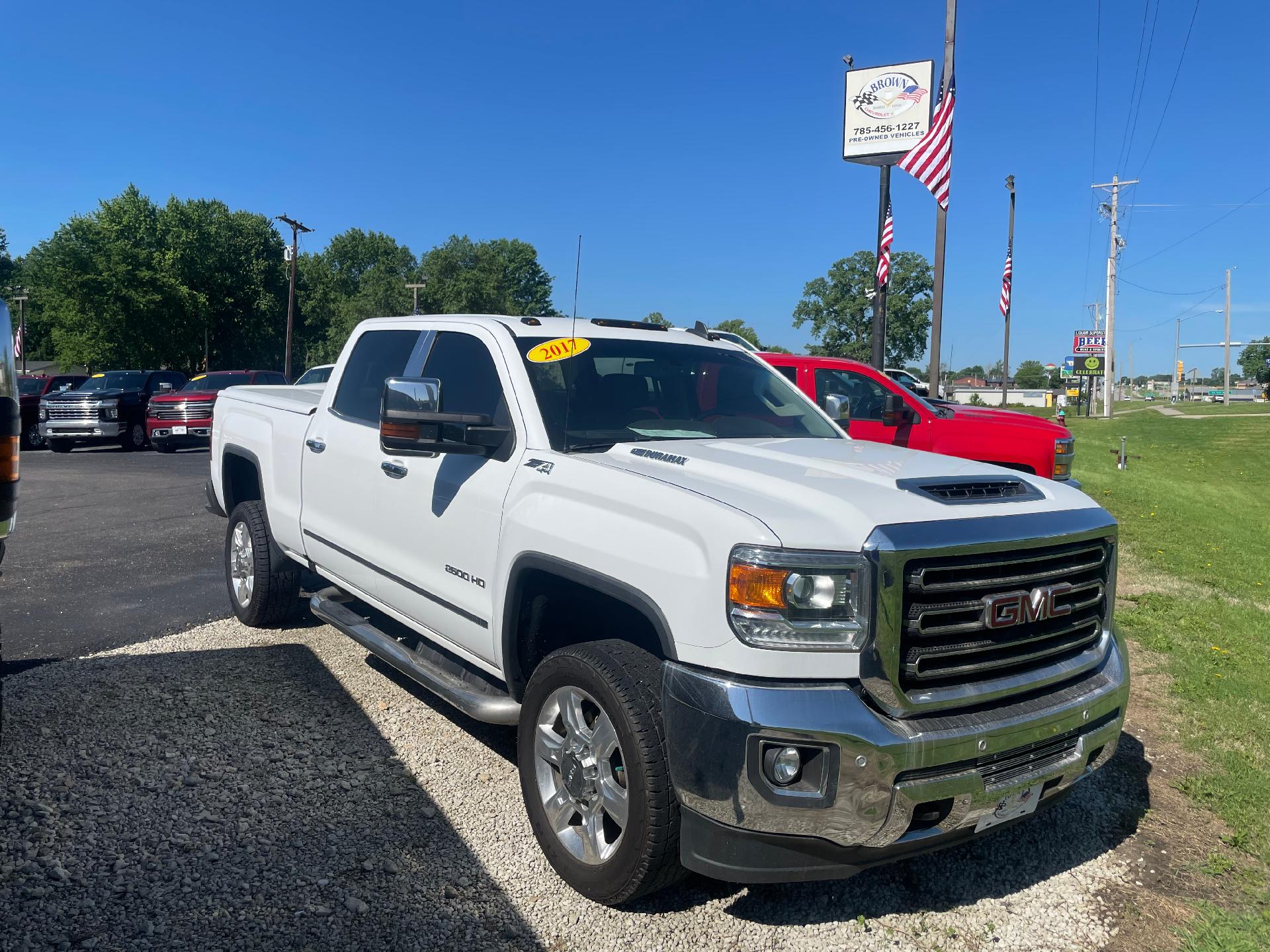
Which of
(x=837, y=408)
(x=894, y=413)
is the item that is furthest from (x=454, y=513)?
(x=894, y=413)

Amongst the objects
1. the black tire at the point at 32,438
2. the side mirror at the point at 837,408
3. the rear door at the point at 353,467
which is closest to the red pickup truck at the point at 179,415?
the black tire at the point at 32,438

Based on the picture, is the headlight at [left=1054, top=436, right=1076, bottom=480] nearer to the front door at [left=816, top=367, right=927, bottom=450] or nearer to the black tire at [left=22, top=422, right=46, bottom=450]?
the front door at [left=816, top=367, right=927, bottom=450]

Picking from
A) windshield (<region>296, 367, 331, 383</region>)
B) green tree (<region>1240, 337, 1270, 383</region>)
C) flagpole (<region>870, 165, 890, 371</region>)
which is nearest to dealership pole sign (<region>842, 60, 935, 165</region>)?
flagpole (<region>870, 165, 890, 371</region>)

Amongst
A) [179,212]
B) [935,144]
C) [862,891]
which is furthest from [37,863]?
[179,212]

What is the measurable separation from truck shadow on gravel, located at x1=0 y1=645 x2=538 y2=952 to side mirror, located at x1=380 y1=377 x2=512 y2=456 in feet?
4.74

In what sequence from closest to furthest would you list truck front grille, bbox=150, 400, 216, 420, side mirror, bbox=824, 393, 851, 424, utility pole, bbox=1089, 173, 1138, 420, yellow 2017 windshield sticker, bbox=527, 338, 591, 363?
1. yellow 2017 windshield sticker, bbox=527, 338, 591, 363
2. side mirror, bbox=824, 393, 851, 424
3. truck front grille, bbox=150, 400, 216, 420
4. utility pole, bbox=1089, 173, 1138, 420

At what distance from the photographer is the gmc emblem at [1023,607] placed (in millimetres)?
2787

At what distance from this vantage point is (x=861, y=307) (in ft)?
212

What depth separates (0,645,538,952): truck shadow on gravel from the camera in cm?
295

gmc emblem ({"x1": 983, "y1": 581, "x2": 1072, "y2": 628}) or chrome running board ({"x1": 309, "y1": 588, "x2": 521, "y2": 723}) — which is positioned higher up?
gmc emblem ({"x1": 983, "y1": 581, "x2": 1072, "y2": 628})

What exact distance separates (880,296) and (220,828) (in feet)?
54.7

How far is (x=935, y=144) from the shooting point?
60.0 feet

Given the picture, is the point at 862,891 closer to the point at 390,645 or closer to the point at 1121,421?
the point at 390,645

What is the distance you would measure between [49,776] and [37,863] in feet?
2.47
